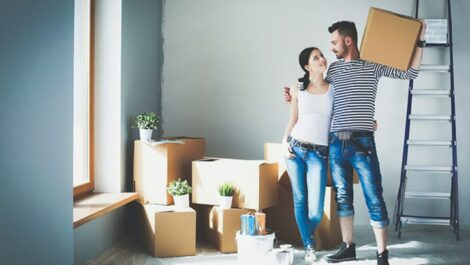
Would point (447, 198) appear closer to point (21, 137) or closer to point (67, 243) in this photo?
point (67, 243)

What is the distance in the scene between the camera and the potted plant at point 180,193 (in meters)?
3.54

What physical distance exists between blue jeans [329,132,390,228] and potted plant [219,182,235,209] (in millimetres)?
762

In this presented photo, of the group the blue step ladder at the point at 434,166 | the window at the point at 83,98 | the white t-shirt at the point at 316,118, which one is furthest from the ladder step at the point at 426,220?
the window at the point at 83,98

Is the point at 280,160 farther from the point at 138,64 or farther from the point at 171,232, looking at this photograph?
the point at 138,64

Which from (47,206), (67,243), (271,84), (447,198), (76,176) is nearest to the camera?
(47,206)

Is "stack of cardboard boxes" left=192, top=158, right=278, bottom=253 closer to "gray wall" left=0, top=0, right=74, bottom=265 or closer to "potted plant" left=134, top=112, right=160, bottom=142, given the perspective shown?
"potted plant" left=134, top=112, right=160, bottom=142

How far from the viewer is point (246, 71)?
4.53m

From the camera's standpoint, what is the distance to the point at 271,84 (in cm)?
450

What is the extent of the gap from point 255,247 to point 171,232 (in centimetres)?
58

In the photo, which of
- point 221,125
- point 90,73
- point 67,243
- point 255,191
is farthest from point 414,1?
point 67,243

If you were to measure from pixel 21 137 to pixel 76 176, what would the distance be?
1.51m

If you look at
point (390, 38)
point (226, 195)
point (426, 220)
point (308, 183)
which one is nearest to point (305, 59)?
point (390, 38)

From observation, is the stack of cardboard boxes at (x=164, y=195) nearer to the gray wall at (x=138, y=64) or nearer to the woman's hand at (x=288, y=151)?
the gray wall at (x=138, y=64)

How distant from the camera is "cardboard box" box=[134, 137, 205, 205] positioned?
3.63m
